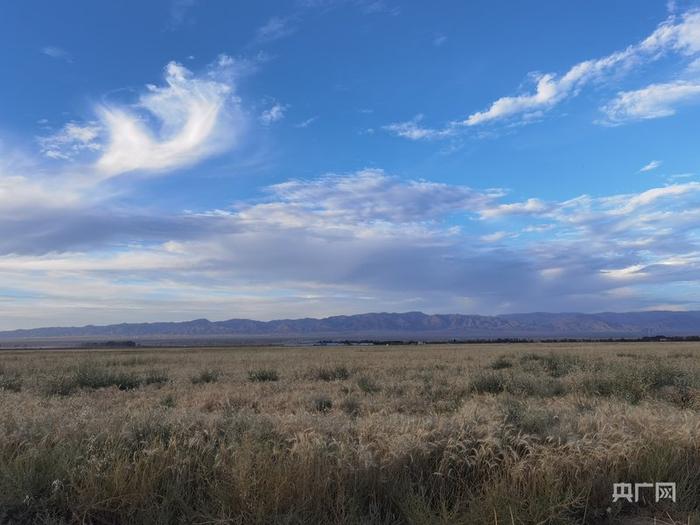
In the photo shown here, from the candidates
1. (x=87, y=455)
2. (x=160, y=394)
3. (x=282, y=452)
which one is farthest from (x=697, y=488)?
(x=160, y=394)

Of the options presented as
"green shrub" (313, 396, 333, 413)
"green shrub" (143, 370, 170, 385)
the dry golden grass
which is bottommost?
"green shrub" (143, 370, 170, 385)

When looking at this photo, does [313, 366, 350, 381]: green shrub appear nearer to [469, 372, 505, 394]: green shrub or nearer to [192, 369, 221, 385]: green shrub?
[192, 369, 221, 385]: green shrub

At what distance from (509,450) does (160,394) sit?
11.7 metres

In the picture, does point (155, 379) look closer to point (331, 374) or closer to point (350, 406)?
point (331, 374)

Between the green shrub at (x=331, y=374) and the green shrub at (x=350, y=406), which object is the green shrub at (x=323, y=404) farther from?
the green shrub at (x=331, y=374)

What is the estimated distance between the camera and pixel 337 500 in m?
5.11

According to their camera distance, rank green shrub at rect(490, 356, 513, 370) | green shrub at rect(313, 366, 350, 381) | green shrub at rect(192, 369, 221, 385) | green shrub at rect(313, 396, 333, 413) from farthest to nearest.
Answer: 1. green shrub at rect(490, 356, 513, 370)
2. green shrub at rect(313, 366, 350, 381)
3. green shrub at rect(192, 369, 221, 385)
4. green shrub at rect(313, 396, 333, 413)

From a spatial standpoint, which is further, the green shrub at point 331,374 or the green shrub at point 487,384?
the green shrub at point 331,374

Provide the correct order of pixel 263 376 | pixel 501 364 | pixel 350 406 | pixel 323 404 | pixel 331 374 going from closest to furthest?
pixel 350 406 → pixel 323 404 → pixel 263 376 → pixel 331 374 → pixel 501 364

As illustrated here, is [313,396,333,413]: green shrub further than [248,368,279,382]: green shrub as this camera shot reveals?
No

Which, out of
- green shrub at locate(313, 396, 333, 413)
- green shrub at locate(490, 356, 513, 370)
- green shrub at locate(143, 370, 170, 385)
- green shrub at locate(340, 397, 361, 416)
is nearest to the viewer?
green shrub at locate(340, 397, 361, 416)

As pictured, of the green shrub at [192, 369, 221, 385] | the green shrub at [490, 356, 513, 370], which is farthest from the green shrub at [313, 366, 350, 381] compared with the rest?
the green shrub at [490, 356, 513, 370]

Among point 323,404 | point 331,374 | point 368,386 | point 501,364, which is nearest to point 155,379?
point 331,374

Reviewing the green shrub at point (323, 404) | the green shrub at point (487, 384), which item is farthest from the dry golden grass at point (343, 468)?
the green shrub at point (487, 384)
